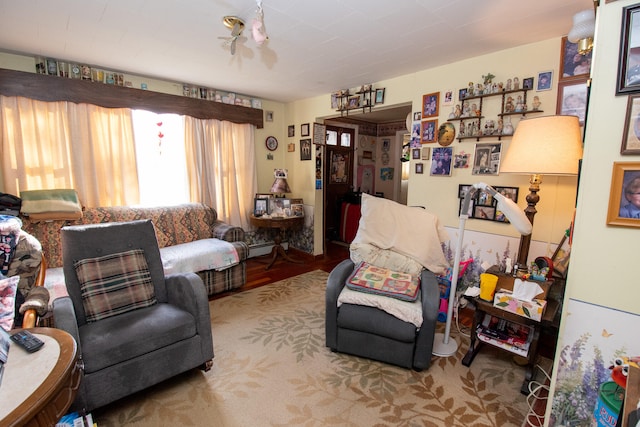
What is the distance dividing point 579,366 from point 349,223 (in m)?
3.93

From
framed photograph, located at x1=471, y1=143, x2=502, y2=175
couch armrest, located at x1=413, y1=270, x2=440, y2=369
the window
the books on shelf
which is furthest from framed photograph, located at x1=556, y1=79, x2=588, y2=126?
the window

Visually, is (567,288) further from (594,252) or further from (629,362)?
(629,362)

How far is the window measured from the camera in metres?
3.35

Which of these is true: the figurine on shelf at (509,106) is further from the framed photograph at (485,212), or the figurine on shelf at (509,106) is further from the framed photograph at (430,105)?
the framed photograph at (485,212)

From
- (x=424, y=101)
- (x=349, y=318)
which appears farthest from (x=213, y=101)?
(x=349, y=318)

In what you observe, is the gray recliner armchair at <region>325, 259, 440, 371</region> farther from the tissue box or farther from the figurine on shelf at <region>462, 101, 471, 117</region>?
the figurine on shelf at <region>462, 101, 471, 117</region>

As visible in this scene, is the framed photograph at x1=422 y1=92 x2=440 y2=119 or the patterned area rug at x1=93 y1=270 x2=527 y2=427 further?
the framed photograph at x1=422 y1=92 x2=440 y2=119

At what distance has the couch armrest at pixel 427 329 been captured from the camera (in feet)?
6.12

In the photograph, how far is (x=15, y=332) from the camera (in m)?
1.17

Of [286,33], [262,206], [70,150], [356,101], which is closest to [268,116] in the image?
[262,206]

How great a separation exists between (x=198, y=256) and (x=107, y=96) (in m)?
1.92

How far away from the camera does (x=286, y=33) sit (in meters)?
2.14

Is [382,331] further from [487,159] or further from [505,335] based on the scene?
[487,159]

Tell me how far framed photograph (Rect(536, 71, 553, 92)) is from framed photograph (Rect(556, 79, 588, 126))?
2.8 inches
